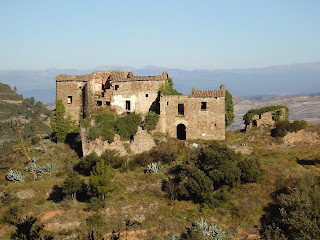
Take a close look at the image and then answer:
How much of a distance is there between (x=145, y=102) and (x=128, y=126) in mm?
3108

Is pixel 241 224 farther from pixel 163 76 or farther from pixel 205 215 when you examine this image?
pixel 163 76

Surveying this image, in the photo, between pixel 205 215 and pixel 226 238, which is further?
pixel 205 215

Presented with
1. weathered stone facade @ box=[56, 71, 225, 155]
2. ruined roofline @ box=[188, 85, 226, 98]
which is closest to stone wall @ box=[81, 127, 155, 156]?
weathered stone facade @ box=[56, 71, 225, 155]

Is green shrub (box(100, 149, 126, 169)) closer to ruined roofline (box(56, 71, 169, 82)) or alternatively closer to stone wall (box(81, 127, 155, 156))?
stone wall (box(81, 127, 155, 156))

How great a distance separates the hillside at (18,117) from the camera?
63844 mm

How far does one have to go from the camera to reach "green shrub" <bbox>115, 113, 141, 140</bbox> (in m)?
28.4

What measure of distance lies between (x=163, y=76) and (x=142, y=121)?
4.37 metres

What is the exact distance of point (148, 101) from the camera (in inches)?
1201

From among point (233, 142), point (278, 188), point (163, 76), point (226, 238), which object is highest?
point (163, 76)

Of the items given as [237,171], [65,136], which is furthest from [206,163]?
[65,136]

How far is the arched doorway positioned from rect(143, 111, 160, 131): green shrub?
256 cm

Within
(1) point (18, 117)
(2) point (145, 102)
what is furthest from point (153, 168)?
(1) point (18, 117)

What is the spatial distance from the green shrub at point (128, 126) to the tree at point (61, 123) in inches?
191

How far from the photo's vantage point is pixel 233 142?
2911cm
